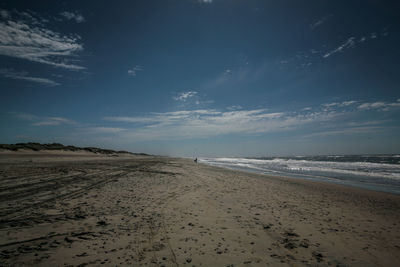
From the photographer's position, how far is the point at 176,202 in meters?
7.64

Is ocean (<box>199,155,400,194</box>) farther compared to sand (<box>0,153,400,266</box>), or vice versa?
ocean (<box>199,155,400,194</box>)

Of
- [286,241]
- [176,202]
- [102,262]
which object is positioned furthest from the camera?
[176,202]

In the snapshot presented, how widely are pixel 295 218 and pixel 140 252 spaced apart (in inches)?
218

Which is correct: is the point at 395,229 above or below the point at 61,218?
below

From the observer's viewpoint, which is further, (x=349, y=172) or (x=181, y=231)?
(x=349, y=172)

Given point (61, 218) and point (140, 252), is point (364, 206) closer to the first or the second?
point (140, 252)

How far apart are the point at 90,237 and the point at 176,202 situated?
12.2 feet

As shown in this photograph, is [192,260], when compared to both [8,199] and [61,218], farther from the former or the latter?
[8,199]

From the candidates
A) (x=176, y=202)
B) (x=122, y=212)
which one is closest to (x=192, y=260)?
(x=122, y=212)

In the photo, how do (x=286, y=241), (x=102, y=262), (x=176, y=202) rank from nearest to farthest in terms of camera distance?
(x=102, y=262) → (x=286, y=241) → (x=176, y=202)

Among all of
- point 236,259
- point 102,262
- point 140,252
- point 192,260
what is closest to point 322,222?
point 236,259

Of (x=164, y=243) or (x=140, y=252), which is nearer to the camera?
(x=140, y=252)

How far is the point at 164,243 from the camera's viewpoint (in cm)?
430

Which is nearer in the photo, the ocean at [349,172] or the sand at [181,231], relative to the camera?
the sand at [181,231]
